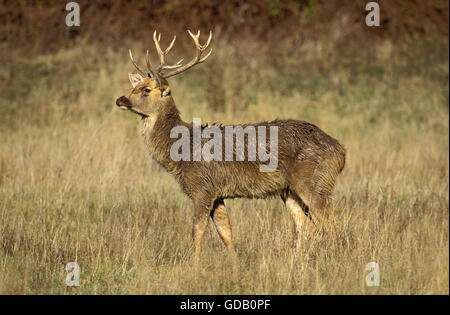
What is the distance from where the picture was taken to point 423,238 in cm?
768

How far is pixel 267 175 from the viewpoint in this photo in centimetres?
786

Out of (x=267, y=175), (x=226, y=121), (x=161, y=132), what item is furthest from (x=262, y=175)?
(x=226, y=121)

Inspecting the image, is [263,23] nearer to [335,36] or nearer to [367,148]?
[335,36]

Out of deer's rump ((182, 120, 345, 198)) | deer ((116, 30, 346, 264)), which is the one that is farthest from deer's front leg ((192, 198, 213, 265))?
deer's rump ((182, 120, 345, 198))

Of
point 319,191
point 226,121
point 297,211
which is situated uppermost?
point 226,121

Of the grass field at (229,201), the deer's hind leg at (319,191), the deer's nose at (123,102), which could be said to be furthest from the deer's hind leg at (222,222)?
the deer's nose at (123,102)

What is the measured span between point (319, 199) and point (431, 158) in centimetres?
634

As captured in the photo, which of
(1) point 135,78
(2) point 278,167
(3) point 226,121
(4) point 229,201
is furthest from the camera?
(3) point 226,121

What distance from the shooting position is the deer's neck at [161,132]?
820 centimetres

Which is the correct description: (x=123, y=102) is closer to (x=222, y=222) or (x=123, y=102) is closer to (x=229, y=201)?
(x=222, y=222)

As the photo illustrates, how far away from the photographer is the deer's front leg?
25.0 ft

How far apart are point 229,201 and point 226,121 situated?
5.61 meters

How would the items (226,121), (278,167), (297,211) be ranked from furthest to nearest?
(226,121) → (297,211) → (278,167)

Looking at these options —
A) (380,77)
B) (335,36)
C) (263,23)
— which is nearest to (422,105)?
(380,77)
